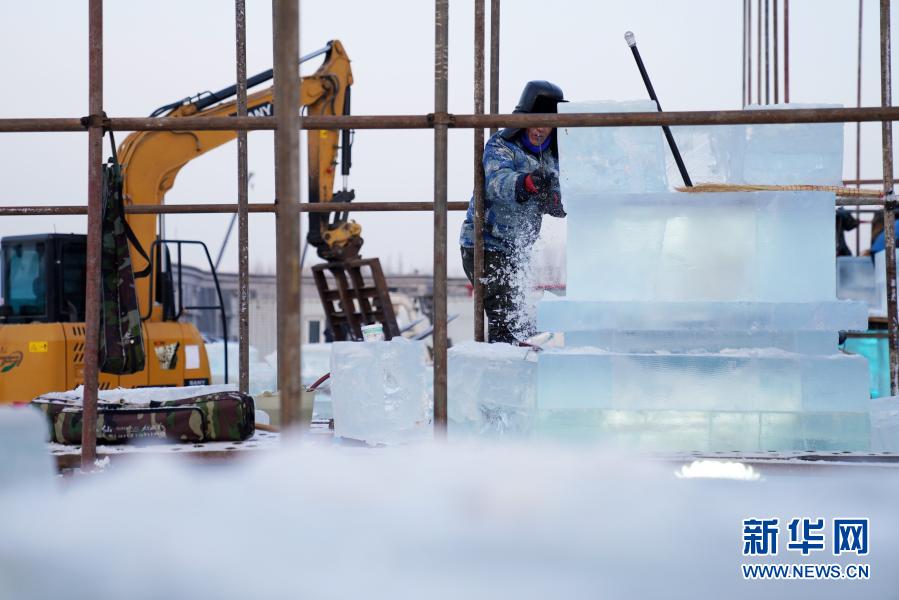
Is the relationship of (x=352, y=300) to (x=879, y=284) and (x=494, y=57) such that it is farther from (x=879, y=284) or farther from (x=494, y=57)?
(x=494, y=57)

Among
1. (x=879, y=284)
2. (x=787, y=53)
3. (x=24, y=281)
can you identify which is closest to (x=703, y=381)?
(x=24, y=281)

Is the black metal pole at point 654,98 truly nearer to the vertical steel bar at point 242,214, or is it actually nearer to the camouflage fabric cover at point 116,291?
the camouflage fabric cover at point 116,291

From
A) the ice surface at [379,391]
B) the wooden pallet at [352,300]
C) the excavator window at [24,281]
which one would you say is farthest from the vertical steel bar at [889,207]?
the wooden pallet at [352,300]

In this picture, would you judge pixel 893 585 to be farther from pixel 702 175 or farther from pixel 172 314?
pixel 172 314

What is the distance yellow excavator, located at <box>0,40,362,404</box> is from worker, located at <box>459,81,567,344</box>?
250cm

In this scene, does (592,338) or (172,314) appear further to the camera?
(172,314)

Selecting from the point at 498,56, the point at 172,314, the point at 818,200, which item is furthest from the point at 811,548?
the point at 172,314

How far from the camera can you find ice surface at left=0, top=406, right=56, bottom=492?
2664 mm

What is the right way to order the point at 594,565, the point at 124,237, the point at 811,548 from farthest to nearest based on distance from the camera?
the point at 124,237
the point at 811,548
the point at 594,565

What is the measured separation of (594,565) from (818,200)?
2008 millimetres

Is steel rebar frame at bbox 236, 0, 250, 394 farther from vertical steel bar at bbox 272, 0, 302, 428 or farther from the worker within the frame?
vertical steel bar at bbox 272, 0, 302, 428

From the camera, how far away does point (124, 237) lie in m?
3.77

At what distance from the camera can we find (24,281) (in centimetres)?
733

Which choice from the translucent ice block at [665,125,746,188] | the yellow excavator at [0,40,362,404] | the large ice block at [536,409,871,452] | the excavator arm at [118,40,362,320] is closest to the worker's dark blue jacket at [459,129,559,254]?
the translucent ice block at [665,125,746,188]
